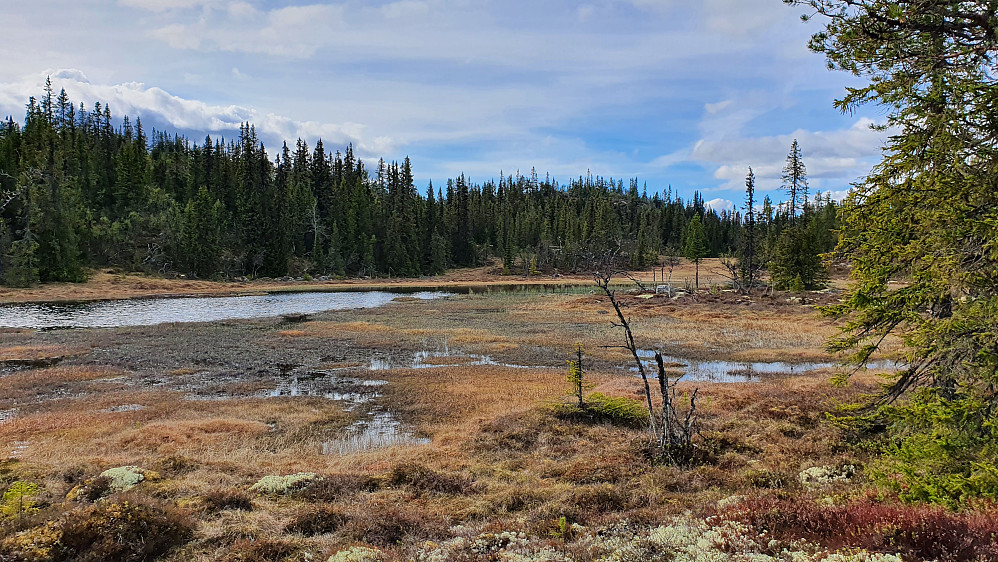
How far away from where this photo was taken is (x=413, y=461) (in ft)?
39.8

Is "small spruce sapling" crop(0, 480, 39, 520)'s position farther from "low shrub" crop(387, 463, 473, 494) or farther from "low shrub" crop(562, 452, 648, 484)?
"low shrub" crop(562, 452, 648, 484)

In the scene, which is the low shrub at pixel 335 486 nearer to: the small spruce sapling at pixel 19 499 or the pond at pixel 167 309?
the small spruce sapling at pixel 19 499

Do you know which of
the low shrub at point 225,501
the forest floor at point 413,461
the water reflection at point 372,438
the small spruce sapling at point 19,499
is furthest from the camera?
the water reflection at point 372,438

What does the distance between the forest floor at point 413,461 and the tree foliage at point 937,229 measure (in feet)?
3.68

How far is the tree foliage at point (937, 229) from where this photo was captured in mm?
6664

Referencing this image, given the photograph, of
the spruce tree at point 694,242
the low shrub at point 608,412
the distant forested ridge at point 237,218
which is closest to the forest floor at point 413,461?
the low shrub at point 608,412

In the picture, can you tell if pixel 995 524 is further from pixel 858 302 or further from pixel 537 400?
pixel 537 400

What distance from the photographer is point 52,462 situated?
36.5 ft

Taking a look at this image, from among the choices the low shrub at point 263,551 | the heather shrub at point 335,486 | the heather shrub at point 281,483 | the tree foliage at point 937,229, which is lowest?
the heather shrub at point 335,486

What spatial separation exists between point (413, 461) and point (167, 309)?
4932 cm

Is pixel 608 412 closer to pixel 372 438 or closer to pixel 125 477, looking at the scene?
pixel 372 438

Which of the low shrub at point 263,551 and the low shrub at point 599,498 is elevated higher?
the low shrub at point 263,551

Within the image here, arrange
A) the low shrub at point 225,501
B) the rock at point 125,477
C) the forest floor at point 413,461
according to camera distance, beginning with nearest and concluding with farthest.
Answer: the forest floor at point 413,461, the low shrub at point 225,501, the rock at point 125,477

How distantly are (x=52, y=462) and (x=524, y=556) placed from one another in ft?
34.4
